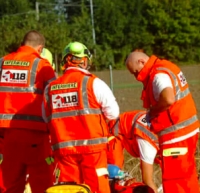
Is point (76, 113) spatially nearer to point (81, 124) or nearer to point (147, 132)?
point (81, 124)

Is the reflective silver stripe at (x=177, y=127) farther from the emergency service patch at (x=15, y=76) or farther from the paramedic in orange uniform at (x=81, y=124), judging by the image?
the emergency service patch at (x=15, y=76)

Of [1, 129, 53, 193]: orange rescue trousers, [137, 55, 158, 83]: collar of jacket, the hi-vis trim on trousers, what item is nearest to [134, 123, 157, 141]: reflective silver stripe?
the hi-vis trim on trousers

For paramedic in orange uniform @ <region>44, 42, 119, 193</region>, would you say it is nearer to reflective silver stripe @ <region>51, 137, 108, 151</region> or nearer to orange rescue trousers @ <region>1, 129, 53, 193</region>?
reflective silver stripe @ <region>51, 137, 108, 151</region>

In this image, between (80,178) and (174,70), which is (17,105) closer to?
(80,178)

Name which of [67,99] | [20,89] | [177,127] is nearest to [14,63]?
[20,89]

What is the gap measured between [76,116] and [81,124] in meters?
0.09

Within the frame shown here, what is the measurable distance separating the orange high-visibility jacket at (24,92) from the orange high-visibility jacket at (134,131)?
1103 mm

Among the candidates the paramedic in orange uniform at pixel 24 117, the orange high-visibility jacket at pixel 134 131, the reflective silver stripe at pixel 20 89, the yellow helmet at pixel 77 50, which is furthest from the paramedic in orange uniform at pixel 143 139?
the yellow helmet at pixel 77 50

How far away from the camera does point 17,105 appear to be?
21.8 ft

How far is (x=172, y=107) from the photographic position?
635 centimetres

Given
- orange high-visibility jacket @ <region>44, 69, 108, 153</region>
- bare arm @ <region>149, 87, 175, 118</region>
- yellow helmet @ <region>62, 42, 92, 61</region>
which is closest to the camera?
orange high-visibility jacket @ <region>44, 69, 108, 153</region>

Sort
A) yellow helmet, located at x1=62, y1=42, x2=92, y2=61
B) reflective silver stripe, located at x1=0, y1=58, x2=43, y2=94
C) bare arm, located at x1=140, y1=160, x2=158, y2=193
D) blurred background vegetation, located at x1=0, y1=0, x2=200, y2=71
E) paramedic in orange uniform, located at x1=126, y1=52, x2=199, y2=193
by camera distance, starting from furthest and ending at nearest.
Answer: blurred background vegetation, located at x1=0, y1=0, x2=200, y2=71 < bare arm, located at x1=140, y1=160, x2=158, y2=193 < reflective silver stripe, located at x1=0, y1=58, x2=43, y2=94 < paramedic in orange uniform, located at x1=126, y1=52, x2=199, y2=193 < yellow helmet, located at x1=62, y1=42, x2=92, y2=61

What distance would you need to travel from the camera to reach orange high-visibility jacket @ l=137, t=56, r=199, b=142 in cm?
636

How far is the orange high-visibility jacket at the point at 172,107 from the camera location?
6.36m
